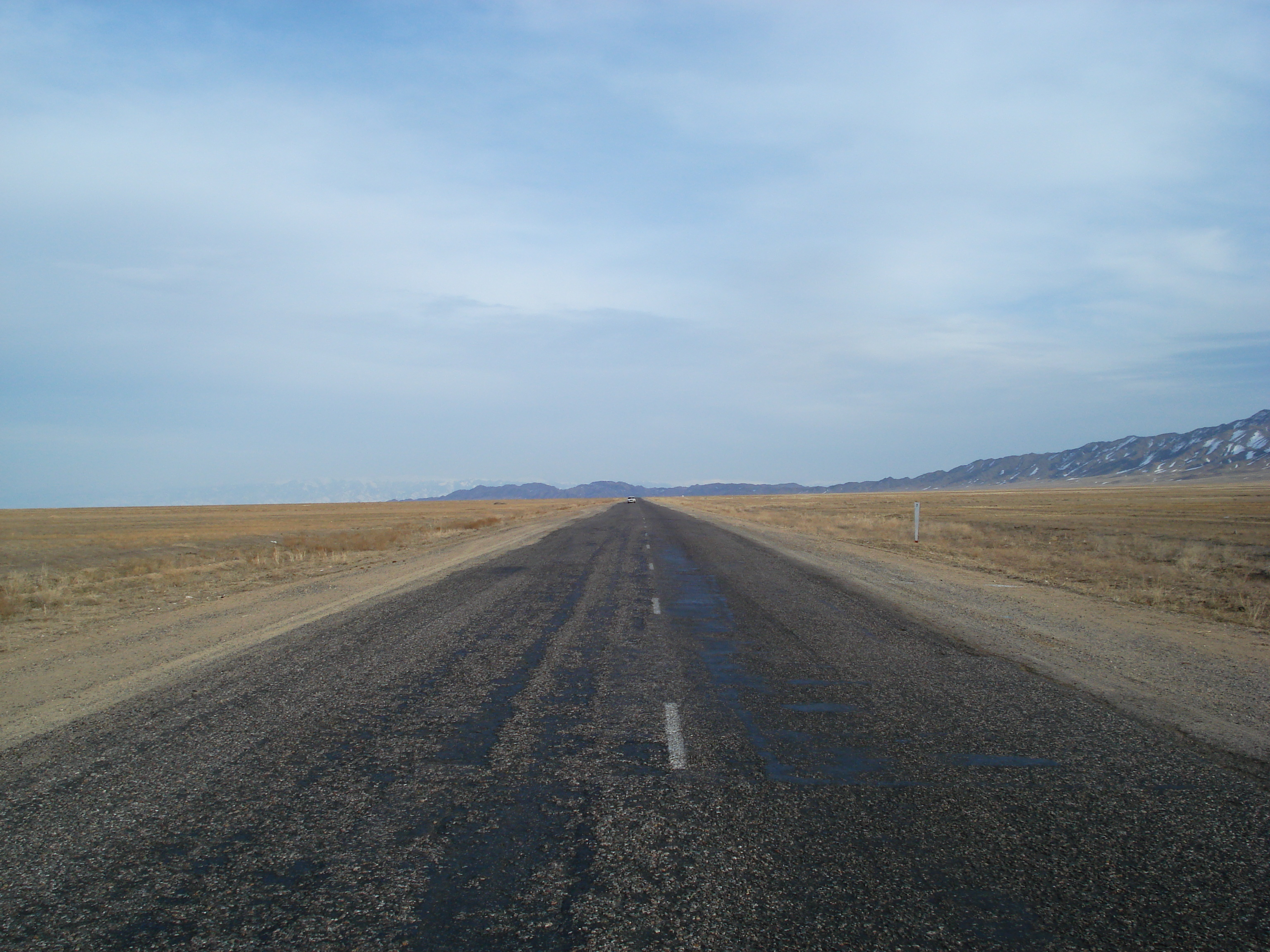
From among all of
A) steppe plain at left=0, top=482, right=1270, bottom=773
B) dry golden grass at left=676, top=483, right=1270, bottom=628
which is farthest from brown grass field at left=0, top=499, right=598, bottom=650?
dry golden grass at left=676, top=483, right=1270, bottom=628

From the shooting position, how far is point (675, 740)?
5680mm

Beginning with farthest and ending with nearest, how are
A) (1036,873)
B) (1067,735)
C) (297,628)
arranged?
(297,628), (1067,735), (1036,873)

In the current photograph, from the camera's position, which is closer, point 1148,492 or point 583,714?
point 583,714

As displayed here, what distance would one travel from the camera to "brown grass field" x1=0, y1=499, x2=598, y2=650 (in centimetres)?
1434

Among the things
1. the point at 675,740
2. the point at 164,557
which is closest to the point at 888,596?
the point at 675,740

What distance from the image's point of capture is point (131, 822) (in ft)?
14.2

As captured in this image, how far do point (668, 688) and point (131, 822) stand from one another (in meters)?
4.31

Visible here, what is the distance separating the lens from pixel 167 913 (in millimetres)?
3418

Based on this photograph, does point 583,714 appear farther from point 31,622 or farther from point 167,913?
point 31,622

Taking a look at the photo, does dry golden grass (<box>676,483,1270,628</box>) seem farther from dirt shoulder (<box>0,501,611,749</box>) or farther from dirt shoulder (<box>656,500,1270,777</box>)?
dirt shoulder (<box>0,501,611,749</box>)

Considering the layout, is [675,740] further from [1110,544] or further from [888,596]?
[1110,544]

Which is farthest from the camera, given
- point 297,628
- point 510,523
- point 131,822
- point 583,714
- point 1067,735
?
point 510,523

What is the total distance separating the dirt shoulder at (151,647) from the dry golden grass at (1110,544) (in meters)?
14.8

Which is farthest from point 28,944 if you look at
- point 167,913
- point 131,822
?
point 131,822
